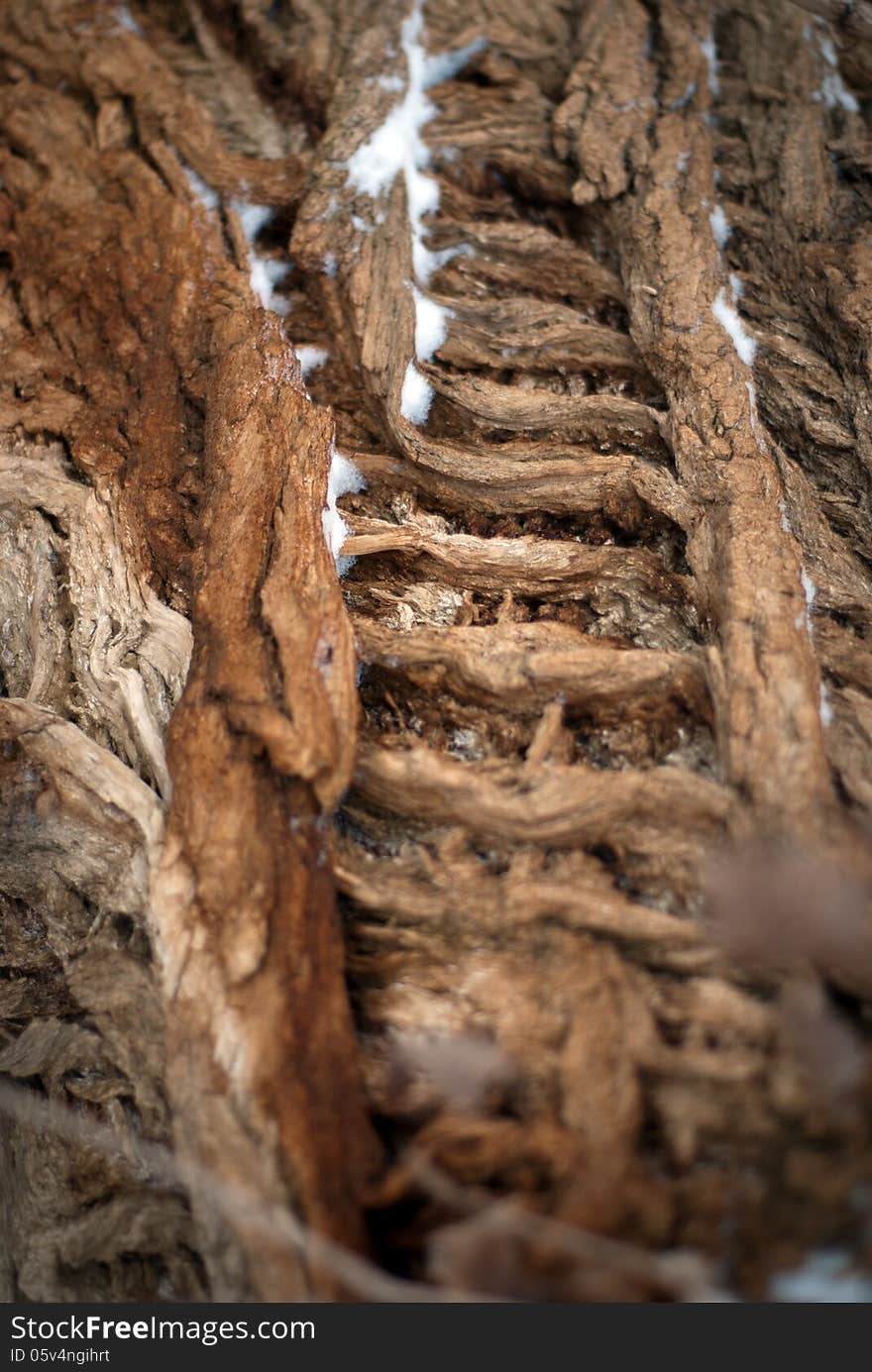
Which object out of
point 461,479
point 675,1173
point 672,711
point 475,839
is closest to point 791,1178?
point 675,1173

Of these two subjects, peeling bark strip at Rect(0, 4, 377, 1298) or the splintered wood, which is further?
peeling bark strip at Rect(0, 4, 377, 1298)

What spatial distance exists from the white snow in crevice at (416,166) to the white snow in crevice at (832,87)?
55.4 inches

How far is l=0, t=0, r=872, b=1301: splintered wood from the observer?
2.07 meters

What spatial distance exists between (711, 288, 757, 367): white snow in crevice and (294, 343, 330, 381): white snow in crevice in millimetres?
1383

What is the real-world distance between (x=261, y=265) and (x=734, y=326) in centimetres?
176

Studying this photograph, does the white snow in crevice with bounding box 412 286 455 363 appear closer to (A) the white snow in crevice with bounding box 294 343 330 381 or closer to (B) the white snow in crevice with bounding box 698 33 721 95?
(A) the white snow in crevice with bounding box 294 343 330 381

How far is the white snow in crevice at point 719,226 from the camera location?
363 cm

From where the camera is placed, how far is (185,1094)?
2.24 metres

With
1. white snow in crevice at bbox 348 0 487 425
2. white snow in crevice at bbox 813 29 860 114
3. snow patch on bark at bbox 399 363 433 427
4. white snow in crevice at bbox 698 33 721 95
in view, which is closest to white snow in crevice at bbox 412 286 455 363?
white snow in crevice at bbox 348 0 487 425

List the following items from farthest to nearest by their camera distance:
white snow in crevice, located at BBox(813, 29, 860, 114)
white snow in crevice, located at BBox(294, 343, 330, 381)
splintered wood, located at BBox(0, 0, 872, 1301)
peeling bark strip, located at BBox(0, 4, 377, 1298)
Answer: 1. white snow in crevice, located at BBox(813, 29, 860, 114)
2. white snow in crevice, located at BBox(294, 343, 330, 381)
3. peeling bark strip, located at BBox(0, 4, 377, 1298)
4. splintered wood, located at BBox(0, 0, 872, 1301)

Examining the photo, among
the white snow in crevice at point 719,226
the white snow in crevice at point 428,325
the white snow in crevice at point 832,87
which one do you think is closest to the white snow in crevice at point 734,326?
the white snow in crevice at point 719,226

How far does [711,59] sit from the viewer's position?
411 centimetres

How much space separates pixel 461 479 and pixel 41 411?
149cm

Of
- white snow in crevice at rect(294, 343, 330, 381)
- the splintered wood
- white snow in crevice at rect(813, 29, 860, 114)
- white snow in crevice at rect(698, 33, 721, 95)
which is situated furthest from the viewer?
white snow in crevice at rect(698, 33, 721, 95)
